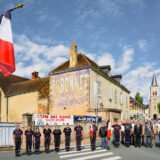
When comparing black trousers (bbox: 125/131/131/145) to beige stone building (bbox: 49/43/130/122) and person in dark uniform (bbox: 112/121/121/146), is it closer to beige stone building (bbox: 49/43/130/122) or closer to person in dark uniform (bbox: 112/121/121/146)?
person in dark uniform (bbox: 112/121/121/146)

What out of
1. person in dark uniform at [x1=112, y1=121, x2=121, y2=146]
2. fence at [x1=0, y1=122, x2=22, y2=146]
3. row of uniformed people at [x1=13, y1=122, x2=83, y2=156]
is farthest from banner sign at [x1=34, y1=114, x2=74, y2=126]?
person in dark uniform at [x1=112, y1=121, x2=121, y2=146]

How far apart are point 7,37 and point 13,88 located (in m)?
23.9

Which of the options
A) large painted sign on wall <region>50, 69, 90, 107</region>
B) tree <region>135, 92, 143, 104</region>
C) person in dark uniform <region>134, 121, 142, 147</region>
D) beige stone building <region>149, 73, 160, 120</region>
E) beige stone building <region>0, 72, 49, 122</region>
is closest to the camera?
person in dark uniform <region>134, 121, 142, 147</region>

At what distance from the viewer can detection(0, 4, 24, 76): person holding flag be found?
8.34 m

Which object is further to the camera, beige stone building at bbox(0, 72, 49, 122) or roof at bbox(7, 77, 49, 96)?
roof at bbox(7, 77, 49, 96)

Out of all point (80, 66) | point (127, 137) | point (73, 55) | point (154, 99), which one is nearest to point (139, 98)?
point (154, 99)

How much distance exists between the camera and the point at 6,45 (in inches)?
335

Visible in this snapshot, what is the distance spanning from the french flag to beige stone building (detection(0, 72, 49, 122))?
1772 cm

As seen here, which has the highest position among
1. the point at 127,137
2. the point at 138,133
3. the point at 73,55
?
the point at 73,55

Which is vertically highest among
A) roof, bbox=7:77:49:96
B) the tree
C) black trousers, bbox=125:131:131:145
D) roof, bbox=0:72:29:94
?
roof, bbox=0:72:29:94

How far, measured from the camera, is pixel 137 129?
1257cm

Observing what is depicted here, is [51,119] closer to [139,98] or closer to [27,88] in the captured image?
[27,88]

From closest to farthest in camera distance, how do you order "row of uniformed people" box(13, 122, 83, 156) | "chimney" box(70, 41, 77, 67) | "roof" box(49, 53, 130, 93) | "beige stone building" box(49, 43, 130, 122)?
1. "row of uniformed people" box(13, 122, 83, 156)
2. "beige stone building" box(49, 43, 130, 122)
3. "roof" box(49, 53, 130, 93)
4. "chimney" box(70, 41, 77, 67)

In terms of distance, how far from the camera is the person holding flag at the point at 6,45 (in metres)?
8.34
